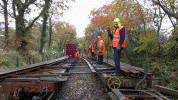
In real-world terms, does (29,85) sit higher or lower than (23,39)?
lower

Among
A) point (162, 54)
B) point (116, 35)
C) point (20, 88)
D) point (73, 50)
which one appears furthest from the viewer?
point (73, 50)

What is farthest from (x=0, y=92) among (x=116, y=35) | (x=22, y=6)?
(x=22, y=6)

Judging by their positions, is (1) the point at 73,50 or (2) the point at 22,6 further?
(1) the point at 73,50

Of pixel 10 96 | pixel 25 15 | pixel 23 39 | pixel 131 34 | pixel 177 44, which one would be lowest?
pixel 10 96

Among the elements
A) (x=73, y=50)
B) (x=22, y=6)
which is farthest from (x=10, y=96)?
(x=73, y=50)

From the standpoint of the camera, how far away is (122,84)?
3459 millimetres

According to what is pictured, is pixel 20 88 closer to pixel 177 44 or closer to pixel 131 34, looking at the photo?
pixel 177 44

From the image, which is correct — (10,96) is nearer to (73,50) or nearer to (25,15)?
(25,15)

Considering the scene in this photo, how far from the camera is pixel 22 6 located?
11500 mm

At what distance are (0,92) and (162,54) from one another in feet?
40.1

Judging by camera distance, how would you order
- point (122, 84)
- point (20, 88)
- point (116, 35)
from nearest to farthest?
point (20, 88) → point (122, 84) → point (116, 35)

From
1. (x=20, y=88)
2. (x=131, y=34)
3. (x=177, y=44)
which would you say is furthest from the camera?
(x=131, y=34)

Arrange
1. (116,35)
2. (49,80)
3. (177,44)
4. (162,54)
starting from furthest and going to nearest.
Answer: (162,54)
(177,44)
(116,35)
(49,80)

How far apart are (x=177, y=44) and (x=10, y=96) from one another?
9.74 meters
